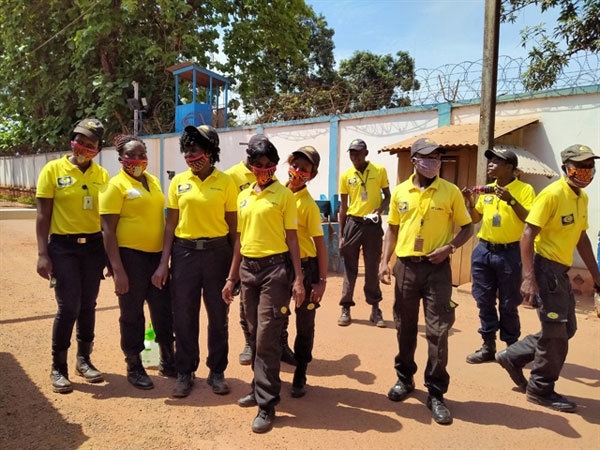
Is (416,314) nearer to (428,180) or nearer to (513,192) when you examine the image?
(428,180)

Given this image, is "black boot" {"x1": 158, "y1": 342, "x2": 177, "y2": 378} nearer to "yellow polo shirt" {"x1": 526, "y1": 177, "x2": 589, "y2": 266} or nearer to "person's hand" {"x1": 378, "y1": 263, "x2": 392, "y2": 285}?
"person's hand" {"x1": 378, "y1": 263, "x2": 392, "y2": 285}

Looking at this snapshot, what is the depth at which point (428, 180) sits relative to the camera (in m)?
3.54

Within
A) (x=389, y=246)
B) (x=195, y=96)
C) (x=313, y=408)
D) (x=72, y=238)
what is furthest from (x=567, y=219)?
(x=195, y=96)

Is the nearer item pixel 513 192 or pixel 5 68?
pixel 513 192

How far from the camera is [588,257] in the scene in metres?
3.64

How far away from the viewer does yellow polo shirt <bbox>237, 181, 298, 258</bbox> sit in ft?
10.7

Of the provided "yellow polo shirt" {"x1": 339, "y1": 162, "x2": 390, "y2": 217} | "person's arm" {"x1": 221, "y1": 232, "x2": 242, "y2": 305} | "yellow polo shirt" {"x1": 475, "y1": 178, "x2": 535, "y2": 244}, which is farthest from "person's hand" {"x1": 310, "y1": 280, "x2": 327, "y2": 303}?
"yellow polo shirt" {"x1": 339, "y1": 162, "x2": 390, "y2": 217}

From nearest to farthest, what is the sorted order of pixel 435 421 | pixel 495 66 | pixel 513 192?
1. pixel 435 421
2. pixel 513 192
3. pixel 495 66

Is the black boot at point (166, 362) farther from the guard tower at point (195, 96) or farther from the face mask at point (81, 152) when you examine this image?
the guard tower at point (195, 96)

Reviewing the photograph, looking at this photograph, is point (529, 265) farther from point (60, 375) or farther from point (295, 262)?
point (60, 375)

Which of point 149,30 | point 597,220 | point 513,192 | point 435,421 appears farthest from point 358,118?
point 149,30

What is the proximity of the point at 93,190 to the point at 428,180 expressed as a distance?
2626 millimetres

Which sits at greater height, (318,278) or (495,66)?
(495,66)

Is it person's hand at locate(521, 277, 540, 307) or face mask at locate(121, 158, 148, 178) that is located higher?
face mask at locate(121, 158, 148, 178)
